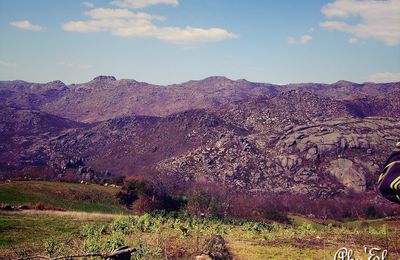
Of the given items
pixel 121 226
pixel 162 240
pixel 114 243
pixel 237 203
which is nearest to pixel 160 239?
pixel 162 240

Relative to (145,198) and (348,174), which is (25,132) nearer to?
(145,198)

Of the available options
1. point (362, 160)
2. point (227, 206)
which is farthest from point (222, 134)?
point (227, 206)

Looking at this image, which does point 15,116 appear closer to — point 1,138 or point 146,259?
point 1,138

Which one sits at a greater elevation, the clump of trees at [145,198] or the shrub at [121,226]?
the shrub at [121,226]

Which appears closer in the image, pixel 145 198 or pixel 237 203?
pixel 145 198

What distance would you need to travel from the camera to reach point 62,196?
41.1 m

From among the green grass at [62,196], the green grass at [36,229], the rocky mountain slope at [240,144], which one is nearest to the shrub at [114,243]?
the green grass at [36,229]

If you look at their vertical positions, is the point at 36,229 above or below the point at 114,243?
below

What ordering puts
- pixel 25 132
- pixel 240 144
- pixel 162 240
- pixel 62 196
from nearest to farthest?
pixel 162 240 → pixel 62 196 → pixel 240 144 → pixel 25 132

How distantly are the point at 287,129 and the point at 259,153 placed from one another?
1555cm

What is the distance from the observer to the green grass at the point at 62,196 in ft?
120

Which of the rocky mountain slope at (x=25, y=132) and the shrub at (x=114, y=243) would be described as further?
the rocky mountain slope at (x=25, y=132)

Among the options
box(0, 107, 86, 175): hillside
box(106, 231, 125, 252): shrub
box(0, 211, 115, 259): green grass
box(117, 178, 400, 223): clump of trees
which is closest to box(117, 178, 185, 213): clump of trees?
box(117, 178, 400, 223): clump of trees

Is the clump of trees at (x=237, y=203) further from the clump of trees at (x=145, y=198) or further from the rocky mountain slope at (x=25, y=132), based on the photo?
the rocky mountain slope at (x=25, y=132)
